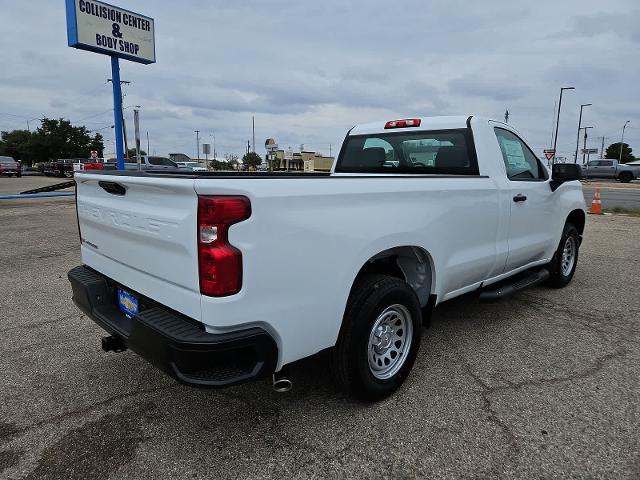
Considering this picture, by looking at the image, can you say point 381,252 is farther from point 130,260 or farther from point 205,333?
point 130,260

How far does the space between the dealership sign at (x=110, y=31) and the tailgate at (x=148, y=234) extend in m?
12.7

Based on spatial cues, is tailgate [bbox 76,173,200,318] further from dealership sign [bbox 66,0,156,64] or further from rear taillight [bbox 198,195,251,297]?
dealership sign [bbox 66,0,156,64]

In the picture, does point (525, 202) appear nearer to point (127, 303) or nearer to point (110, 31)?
point (127, 303)

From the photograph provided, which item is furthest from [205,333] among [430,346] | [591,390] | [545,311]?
[545,311]

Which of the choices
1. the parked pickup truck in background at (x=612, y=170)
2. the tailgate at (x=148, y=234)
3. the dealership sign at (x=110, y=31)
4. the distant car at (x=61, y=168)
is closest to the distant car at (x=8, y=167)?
the distant car at (x=61, y=168)

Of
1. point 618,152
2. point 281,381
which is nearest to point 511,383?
point 281,381

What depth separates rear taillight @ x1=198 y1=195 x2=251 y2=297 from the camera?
202cm

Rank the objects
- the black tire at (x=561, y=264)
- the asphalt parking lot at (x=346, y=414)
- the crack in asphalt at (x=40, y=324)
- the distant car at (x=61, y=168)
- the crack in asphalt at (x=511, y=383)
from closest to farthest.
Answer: the asphalt parking lot at (x=346, y=414)
the crack in asphalt at (x=511, y=383)
the crack in asphalt at (x=40, y=324)
the black tire at (x=561, y=264)
the distant car at (x=61, y=168)

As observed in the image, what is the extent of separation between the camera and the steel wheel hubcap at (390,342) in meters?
2.89

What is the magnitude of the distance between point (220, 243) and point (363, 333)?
1060mm

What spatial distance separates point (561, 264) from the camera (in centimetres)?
532

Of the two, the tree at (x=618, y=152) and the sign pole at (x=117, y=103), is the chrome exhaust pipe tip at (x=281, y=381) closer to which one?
the sign pole at (x=117, y=103)

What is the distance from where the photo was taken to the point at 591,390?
307 centimetres

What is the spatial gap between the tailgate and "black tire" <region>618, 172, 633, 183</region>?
137ft
